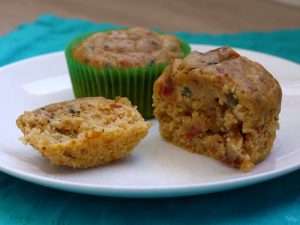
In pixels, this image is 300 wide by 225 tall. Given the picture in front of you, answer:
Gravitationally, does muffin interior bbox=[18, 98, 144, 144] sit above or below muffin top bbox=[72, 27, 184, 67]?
above

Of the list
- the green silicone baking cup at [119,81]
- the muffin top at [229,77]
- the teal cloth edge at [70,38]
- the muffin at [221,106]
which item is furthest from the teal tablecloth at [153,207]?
the teal cloth edge at [70,38]

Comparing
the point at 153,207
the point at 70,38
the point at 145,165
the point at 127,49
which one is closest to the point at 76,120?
the point at 145,165

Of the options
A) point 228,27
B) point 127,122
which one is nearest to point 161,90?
point 127,122

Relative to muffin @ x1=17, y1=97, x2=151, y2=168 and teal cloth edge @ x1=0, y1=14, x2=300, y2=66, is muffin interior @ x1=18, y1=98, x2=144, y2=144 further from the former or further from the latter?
teal cloth edge @ x1=0, y1=14, x2=300, y2=66

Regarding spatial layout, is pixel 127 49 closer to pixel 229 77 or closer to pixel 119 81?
pixel 119 81

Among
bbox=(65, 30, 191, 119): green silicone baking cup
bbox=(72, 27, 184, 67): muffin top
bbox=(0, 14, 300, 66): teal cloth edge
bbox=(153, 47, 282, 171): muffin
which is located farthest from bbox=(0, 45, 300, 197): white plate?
bbox=(0, 14, 300, 66): teal cloth edge

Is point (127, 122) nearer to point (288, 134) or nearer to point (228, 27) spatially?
point (288, 134)
